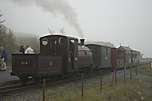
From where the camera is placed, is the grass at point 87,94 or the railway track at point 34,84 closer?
the grass at point 87,94

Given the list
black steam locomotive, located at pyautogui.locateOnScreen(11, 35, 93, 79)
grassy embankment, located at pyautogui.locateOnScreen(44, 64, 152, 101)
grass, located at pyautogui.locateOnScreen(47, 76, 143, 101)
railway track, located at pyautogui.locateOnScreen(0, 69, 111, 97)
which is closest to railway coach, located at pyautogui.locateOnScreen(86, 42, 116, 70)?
black steam locomotive, located at pyautogui.locateOnScreen(11, 35, 93, 79)

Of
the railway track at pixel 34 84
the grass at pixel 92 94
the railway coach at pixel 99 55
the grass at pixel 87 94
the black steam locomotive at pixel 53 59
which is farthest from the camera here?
the railway coach at pixel 99 55

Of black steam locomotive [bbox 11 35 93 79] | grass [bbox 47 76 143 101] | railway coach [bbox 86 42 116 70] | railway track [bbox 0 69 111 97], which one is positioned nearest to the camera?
grass [bbox 47 76 143 101]

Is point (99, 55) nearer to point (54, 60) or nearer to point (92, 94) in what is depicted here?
point (54, 60)

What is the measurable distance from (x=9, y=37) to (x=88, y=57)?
18.0 metres

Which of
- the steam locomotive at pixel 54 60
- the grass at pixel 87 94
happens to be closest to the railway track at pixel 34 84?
the steam locomotive at pixel 54 60

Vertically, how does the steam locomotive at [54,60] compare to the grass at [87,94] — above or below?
above

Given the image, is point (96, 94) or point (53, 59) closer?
point (96, 94)

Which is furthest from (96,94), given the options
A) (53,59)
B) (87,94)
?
(53,59)

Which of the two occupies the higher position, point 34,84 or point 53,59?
point 53,59

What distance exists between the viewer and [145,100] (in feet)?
52.0

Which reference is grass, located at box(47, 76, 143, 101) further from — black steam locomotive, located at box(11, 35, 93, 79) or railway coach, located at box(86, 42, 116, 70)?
railway coach, located at box(86, 42, 116, 70)

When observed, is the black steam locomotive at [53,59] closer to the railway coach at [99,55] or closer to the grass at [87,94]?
the grass at [87,94]

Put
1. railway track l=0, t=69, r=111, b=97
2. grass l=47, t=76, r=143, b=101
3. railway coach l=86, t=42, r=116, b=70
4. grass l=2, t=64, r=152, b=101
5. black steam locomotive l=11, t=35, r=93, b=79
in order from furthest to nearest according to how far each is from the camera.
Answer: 1. railway coach l=86, t=42, r=116, b=70
2. black steam locomotive l=11, t=35, r=93, b=79
3. railway track l=0, t=69, r=111, b=97
4. grass l=47, t=76, r=143, b=101
5. grass l=2, t=64, r=152, b=101
